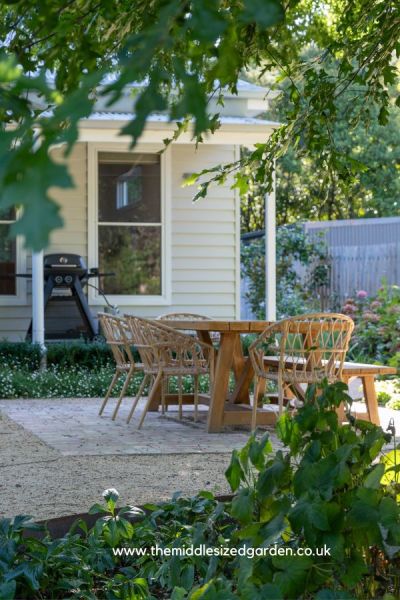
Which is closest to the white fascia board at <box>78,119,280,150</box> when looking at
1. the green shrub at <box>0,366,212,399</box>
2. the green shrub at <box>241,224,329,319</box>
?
the green shrub at <box>0,366,212,399</box>

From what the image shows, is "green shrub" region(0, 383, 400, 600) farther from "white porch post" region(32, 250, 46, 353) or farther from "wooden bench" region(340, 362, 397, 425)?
"white porch post" region(32, 250, 46, 353)

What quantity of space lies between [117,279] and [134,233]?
26.7 inches

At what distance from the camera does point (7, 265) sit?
13.0 m

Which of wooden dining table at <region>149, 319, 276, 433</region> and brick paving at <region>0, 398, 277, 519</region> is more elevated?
wooden dining table at <region>149, 319, 276, 433</region>

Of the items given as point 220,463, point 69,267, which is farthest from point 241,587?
point 69,267

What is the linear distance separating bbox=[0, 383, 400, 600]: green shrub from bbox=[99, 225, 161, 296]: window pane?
31.2ft

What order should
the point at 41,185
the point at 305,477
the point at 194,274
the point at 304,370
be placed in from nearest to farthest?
the point at 41,185, the point at 305,477, the point at 304,370, the point at 194,274

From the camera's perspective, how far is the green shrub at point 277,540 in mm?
2566

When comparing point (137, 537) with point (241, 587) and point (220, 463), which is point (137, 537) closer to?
point (241, 587)

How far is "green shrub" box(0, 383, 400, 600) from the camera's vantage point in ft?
8.42

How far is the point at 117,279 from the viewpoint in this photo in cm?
1329

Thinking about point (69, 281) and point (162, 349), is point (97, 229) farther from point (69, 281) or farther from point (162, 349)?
point (162, 349)

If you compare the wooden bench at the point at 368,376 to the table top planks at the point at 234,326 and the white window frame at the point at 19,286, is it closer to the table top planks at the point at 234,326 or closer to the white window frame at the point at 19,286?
the table top planks at the point at 234,326

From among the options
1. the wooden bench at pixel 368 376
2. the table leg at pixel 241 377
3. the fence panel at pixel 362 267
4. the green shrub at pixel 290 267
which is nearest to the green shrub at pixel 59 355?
the table leg at pixel 241 377
